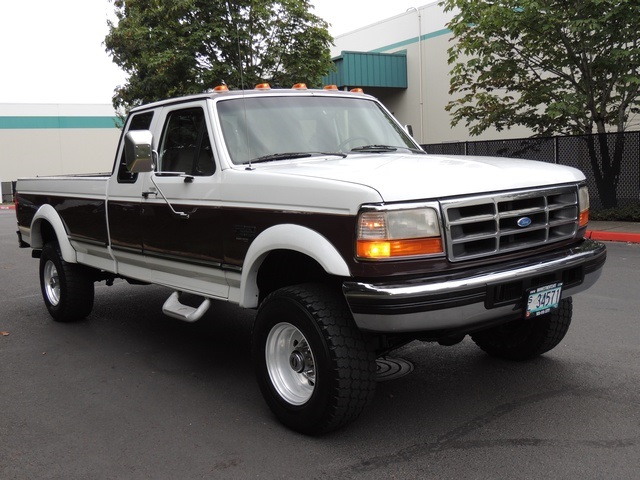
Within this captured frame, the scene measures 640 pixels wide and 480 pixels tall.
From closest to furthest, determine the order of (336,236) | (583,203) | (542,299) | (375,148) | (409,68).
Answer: (336,236) < (542,299) < (583,203) < (375,148) < (409,68)

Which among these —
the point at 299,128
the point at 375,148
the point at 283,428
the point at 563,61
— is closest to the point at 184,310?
the point at 283,428

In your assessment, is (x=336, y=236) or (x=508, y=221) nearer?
(x=336, y=236)

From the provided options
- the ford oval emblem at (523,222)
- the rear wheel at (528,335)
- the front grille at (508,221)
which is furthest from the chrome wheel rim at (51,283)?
the ford oval emblem at (523,222)

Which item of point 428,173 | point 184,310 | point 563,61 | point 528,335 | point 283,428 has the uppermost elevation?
point 563,61

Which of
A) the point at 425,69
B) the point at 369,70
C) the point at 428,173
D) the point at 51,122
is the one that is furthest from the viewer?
the point at 51,122

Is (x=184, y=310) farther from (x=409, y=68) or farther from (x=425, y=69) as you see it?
(x=409, y=68)

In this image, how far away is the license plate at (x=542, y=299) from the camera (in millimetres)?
3754

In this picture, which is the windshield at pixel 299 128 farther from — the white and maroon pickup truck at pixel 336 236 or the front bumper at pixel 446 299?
the front bumper at pixel 446 299

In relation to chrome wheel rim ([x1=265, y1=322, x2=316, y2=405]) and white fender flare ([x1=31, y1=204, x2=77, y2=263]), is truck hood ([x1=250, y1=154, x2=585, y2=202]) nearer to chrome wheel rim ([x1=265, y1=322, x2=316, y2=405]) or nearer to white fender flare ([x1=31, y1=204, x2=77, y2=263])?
chrome wheel rim ([x1=265, y1=322, x2=316, y2=405])

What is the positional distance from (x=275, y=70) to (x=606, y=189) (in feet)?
30.5

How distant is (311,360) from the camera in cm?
393

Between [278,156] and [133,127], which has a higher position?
[133,127]

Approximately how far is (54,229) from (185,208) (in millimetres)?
2654

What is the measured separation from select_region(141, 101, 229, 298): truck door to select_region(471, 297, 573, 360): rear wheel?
6.75 ft
